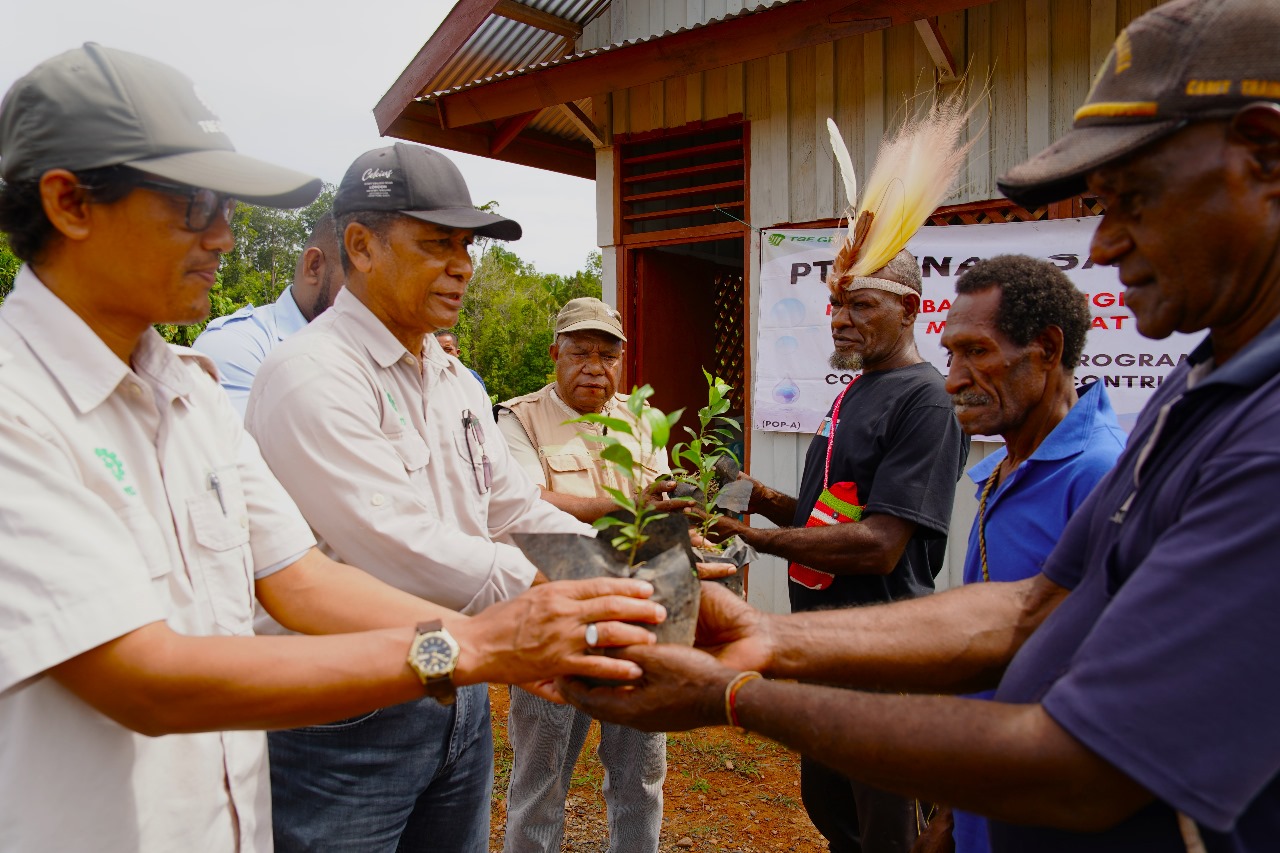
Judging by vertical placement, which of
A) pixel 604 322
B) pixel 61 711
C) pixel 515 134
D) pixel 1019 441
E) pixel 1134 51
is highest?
pixel 515 134

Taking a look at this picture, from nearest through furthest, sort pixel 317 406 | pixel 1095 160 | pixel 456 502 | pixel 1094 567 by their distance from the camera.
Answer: pixel 1095 160 → pixel 1094 567 → pixel 317 406 → pixel 456 502

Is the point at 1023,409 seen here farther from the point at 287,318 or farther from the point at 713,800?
the point at 713,800

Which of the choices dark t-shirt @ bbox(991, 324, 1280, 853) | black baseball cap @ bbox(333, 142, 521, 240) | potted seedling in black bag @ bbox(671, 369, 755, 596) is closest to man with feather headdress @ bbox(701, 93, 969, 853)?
potted seedling in black bag @ bbox(671, 369, 755, 596)

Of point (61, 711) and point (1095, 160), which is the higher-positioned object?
point (1095, 160)

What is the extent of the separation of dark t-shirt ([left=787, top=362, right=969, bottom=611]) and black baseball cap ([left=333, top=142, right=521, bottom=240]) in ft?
4.87

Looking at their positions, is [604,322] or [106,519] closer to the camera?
[106,519]

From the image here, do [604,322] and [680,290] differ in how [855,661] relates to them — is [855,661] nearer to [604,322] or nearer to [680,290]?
[604,322]

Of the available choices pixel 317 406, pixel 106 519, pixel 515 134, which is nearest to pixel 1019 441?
pixel 317 406

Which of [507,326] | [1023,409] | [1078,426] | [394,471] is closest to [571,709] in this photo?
[394,471]

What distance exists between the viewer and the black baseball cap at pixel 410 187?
2275 mm

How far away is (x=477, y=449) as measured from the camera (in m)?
2.43

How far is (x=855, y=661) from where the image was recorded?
189 centimetres

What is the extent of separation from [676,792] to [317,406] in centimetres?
349

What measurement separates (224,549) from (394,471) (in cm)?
54
